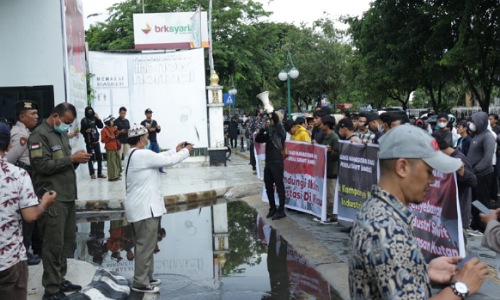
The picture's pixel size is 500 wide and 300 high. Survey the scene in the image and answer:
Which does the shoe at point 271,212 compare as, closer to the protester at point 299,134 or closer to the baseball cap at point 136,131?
the protester at point 299,134

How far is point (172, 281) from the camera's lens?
654cm

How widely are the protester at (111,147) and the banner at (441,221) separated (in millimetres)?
9810

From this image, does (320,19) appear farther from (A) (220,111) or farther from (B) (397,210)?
(B) (397,210)

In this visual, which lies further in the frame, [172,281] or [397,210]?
[172,281]

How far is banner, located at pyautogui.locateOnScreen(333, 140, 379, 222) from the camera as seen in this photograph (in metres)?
7.82

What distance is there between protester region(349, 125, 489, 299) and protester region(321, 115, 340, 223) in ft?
21.5

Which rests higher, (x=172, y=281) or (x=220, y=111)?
(x=220, y=111)

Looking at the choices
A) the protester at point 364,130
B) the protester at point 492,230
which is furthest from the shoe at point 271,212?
the protester at point 492,230

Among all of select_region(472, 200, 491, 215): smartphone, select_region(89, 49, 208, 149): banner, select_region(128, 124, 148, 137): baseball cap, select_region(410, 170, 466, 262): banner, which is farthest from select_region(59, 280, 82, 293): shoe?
select_region(89, 49, 208, 149): banner

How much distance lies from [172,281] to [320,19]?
41.8 meters

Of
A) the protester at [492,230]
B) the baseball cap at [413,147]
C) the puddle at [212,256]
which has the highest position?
the baseball cap at [413,147]

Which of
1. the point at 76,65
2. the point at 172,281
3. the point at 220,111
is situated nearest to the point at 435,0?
the point at 220,111

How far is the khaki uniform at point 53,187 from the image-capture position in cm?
535

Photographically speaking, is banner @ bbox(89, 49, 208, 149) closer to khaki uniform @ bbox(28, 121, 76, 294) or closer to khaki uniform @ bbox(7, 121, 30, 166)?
khaki uniform @ bbox(7, 121, 30, 166)
